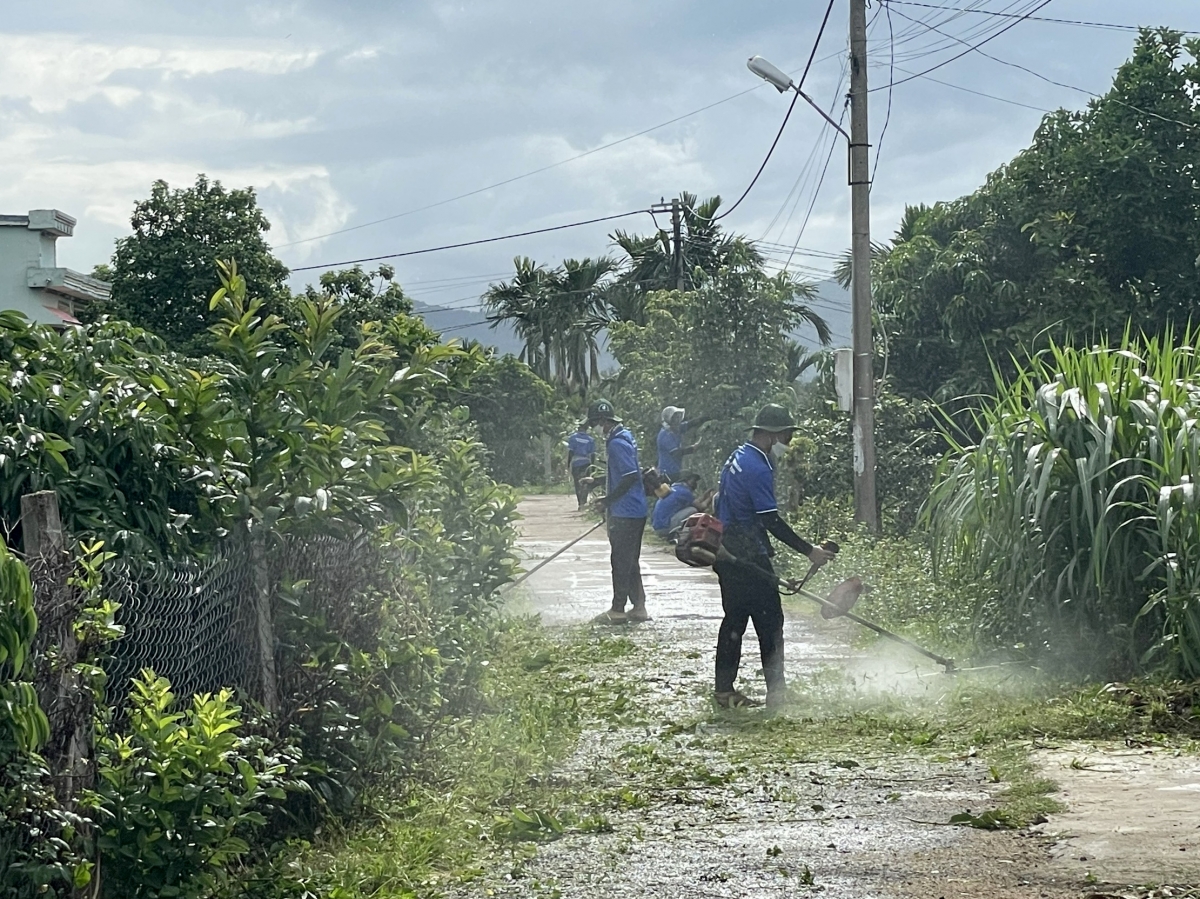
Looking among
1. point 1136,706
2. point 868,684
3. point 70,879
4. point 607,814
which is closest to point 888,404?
point 868,684

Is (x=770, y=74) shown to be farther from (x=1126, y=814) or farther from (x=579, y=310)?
(x=579, y=310)

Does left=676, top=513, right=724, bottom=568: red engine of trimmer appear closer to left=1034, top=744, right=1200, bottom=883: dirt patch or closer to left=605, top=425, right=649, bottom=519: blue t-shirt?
left=1034, top=744, right=1200, bottom=883: dirt patch

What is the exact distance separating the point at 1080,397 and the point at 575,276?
47408mm

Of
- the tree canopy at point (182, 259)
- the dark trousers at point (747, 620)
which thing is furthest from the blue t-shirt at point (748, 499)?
the tree canopy at point (182, 259)

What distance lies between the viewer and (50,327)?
19.2 feet

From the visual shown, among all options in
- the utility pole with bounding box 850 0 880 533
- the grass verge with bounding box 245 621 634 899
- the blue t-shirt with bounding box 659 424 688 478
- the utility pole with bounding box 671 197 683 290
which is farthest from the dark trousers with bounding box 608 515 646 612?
the utility pole with bounding box 671 197 683 290

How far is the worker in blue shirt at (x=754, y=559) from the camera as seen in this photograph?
8.91 meters

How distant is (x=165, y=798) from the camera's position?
459cm

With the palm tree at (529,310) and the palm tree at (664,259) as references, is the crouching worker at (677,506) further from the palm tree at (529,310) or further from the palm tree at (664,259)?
the palm tree at (529,310)

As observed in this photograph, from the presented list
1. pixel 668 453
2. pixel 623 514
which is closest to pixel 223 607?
pixel 623 514

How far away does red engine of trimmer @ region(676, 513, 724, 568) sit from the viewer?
9.10 m

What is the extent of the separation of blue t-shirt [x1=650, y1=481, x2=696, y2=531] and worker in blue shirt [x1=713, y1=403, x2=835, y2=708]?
240 inches

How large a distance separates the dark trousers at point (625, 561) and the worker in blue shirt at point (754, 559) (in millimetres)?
3422

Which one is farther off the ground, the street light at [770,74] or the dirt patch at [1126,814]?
the street light at [770,74]
